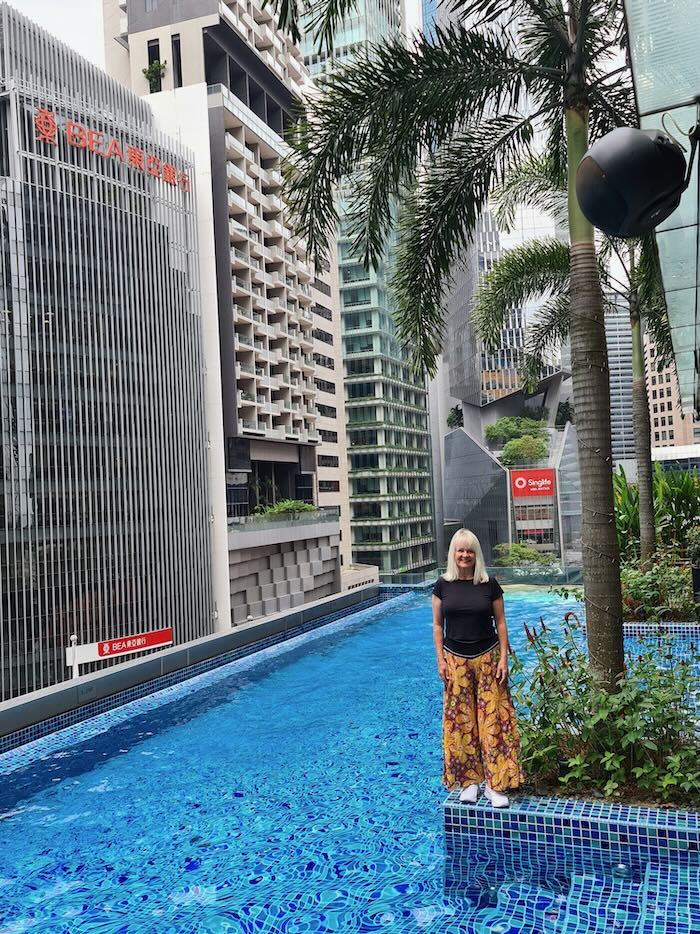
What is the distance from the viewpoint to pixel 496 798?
4.81 m

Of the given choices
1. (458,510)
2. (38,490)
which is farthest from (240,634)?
(458,510)

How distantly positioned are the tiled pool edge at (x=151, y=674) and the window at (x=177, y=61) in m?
30.3

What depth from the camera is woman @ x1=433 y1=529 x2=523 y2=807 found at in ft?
15.5

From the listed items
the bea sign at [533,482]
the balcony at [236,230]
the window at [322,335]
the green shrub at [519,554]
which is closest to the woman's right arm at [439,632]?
the green shrub at [519,554]

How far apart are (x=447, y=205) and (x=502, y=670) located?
5.01 m

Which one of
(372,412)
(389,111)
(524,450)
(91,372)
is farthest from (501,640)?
(372,412)

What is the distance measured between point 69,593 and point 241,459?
30.6 ft

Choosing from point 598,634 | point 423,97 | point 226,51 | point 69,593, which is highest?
point 226,51

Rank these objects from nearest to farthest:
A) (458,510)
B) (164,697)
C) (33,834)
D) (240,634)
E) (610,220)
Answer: (610,220) → (33,834) → (164,697) → (240,634) → (458,510)

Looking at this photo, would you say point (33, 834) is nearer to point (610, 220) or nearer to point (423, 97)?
point (610, 220)

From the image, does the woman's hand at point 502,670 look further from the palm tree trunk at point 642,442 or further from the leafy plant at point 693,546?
the palm tree trunk at point 642,442

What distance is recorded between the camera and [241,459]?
116 feet

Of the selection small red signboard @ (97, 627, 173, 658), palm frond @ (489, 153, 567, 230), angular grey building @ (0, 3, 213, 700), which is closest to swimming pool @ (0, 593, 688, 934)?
→ small red signboard @ (97, 627, 173, 658)

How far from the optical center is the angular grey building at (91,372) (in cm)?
2903
